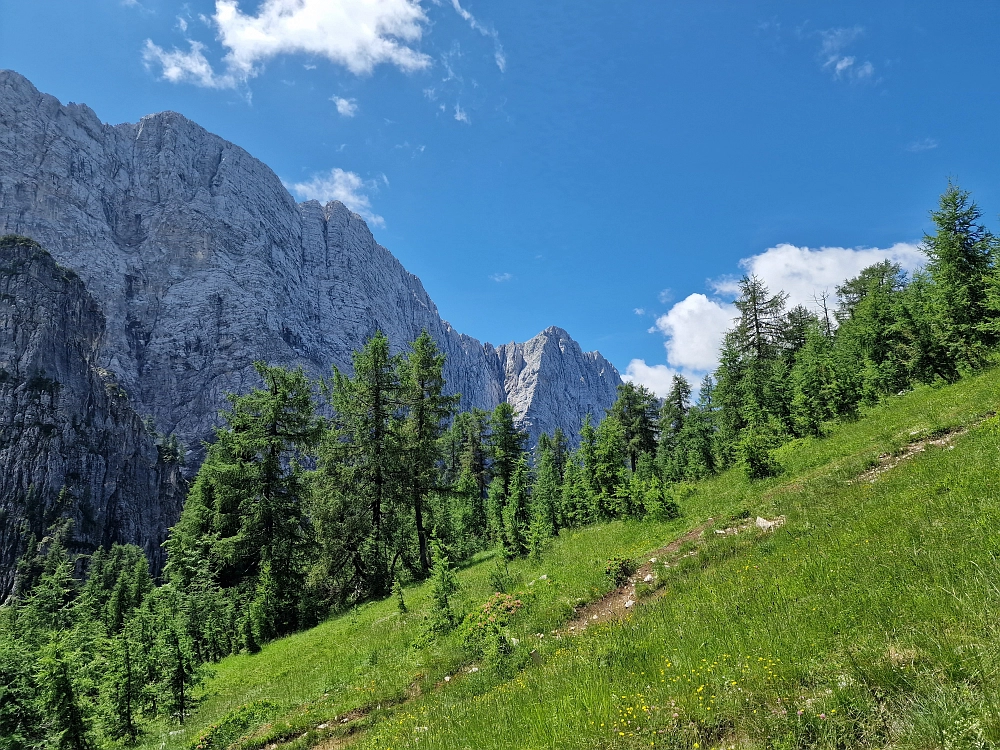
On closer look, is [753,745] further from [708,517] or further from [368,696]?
[708,517]

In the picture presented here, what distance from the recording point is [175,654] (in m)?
12.9

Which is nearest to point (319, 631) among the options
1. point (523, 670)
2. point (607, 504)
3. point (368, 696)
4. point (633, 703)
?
point (368, 696)

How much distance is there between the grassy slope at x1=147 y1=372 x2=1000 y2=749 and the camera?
4.07 metres

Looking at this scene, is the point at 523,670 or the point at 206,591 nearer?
the point at 523,670

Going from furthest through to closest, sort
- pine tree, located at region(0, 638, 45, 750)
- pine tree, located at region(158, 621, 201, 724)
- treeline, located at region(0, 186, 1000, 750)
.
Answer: treeline, located at region(0, 186, 1000, 750) < pine tree, located at region(158, 621, 201, 724) < pine tree, located at region(0, 638, 45, 750)

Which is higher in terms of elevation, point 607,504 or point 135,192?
point 135,192

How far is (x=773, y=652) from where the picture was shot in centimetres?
555

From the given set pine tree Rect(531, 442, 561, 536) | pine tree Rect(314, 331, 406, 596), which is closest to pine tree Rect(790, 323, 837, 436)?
pine tree Rect(531, 442, 561, 536)

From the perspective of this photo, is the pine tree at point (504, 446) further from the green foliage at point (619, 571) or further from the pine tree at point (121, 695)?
the pine tree at point (121, 695)

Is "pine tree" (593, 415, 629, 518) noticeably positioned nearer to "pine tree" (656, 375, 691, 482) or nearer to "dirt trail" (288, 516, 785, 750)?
"dirt trail" (288, 516, 785, 750)

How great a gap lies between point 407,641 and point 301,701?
3.00 metres

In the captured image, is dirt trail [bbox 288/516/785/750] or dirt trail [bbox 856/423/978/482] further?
dirt trail [bbox 856/423/978/482]

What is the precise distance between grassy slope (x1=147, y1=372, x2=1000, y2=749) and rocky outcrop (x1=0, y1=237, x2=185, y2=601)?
125445 millimetres

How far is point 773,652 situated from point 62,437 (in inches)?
5790
